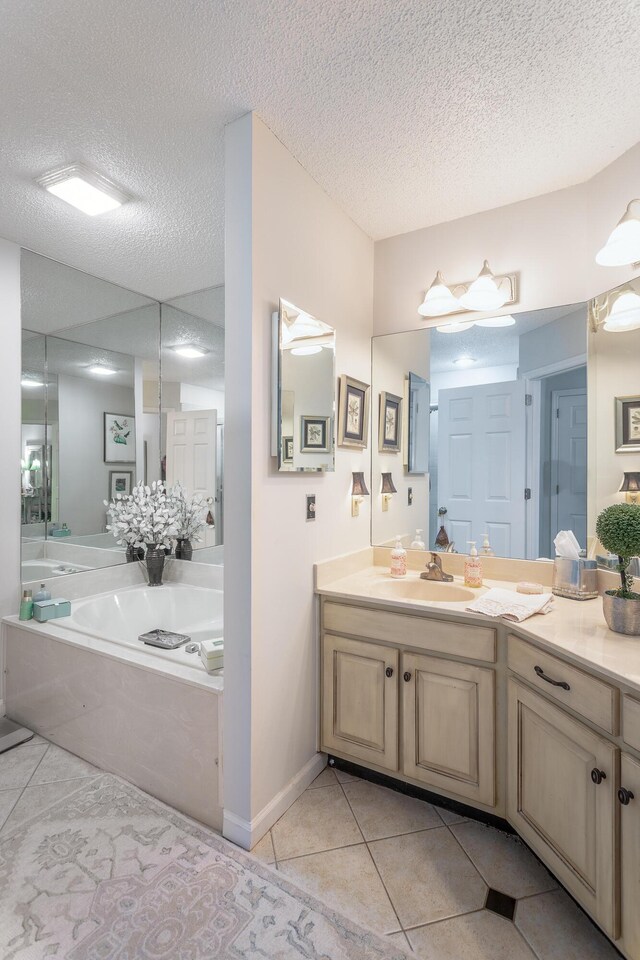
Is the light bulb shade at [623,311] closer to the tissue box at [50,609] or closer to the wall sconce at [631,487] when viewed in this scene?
the wall sconce at [631,487]

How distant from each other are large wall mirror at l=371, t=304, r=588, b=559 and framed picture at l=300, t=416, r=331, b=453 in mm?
581

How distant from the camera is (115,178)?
6.61 ft

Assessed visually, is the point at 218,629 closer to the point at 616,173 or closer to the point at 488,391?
the point at 488,391

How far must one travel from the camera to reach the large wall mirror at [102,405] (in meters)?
2.77

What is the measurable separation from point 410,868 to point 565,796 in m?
0.60

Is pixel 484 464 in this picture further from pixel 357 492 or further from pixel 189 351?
pixel 189 351

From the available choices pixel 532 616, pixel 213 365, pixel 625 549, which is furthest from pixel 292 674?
pixel 213 365

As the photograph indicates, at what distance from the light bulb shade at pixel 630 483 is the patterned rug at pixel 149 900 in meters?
1.70

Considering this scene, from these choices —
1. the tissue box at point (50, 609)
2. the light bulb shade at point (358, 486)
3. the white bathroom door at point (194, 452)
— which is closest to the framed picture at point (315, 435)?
the light bulb shade at point (358, 486)

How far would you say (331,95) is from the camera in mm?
1604

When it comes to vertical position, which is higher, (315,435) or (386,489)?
(315,435)

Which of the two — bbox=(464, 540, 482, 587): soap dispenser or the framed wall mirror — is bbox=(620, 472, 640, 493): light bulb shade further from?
the framed wall mirror

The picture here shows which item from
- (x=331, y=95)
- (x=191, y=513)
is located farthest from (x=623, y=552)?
(x=191, y=513)

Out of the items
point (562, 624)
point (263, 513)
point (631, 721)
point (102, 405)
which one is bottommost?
point (631, 721)
